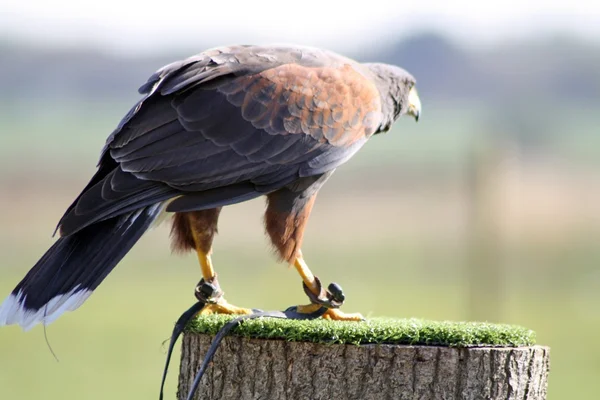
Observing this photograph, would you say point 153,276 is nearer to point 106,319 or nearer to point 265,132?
point 106,319

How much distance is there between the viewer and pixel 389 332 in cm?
443

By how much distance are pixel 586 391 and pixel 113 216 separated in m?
7.98

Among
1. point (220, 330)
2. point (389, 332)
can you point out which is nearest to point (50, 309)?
point (220, 330)

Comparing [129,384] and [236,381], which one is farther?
[129,384]

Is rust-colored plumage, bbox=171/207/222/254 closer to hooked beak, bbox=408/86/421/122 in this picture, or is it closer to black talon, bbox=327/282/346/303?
black talon, bbox=327/282/346/303

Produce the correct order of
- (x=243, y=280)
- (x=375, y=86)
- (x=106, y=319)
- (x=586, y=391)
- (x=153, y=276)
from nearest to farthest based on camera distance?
(x=375, y=86)
(x=586, y=391)
(x=106, y=319)
(x=243, y=280)
(x=153, y=276)

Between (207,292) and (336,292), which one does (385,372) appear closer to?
(336,292)

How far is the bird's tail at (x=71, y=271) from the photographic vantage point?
15.4ft

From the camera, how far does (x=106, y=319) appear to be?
1630cm

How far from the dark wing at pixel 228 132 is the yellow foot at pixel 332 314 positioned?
63cm

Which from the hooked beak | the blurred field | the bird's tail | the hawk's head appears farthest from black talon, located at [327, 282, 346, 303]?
the blurred field

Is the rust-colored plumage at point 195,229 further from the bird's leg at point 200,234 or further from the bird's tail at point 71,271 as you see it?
the bird's tail at point 71,271

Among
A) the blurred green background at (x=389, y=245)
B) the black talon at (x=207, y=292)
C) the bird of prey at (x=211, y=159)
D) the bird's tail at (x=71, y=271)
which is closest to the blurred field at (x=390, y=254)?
the blurred green background at (x=389, y=245)

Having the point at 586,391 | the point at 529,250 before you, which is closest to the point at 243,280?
the point at 529,250
